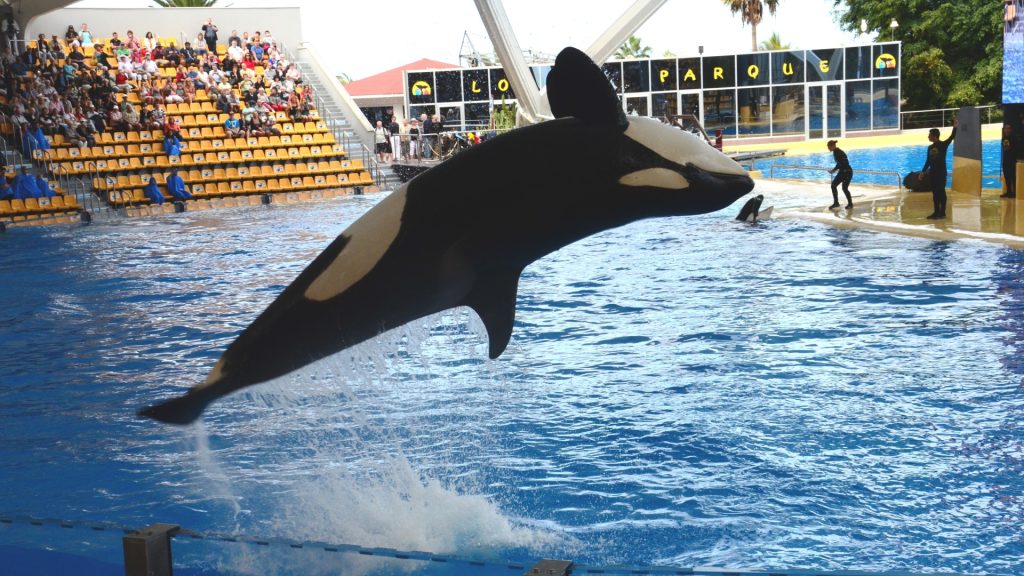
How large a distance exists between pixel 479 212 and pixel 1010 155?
47.9 ft

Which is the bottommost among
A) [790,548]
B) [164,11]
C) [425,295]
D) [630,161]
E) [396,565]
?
[790,548]

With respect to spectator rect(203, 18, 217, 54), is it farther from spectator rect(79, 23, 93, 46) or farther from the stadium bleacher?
spectator rect(79, 23, 93, 46)

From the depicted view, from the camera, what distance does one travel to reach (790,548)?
420 cm

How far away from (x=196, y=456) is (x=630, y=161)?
3.75 metres

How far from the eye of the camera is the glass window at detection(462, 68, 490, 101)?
113 ft

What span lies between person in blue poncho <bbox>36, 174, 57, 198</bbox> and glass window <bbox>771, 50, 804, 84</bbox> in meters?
24.0

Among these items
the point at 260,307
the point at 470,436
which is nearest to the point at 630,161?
the point at 470,436

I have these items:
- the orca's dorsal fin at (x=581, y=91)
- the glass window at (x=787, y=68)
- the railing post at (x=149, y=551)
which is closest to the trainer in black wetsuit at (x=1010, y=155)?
the orca's dorsal fin at (x=581, y=91)

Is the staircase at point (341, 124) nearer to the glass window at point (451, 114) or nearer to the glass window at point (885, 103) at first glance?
the glass window at point (451, 114)

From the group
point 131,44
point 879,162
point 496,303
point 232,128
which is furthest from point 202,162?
point 496,303

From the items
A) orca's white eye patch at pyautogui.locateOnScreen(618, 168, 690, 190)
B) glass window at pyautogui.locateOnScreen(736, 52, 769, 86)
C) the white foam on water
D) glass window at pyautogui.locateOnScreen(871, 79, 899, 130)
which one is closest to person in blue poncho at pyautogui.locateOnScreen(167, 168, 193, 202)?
the white foam on water

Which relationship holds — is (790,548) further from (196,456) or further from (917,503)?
(196,456)

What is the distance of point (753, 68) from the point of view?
34500 mm

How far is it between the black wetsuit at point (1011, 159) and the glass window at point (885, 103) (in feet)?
66.0
